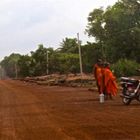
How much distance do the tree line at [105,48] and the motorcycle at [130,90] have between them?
28.9m

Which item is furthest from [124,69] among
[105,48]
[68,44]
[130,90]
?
[68,44]

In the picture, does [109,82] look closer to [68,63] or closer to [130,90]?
[130,90]

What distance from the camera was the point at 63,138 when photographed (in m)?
11.1

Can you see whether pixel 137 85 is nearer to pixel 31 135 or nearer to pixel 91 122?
pixel 91 122

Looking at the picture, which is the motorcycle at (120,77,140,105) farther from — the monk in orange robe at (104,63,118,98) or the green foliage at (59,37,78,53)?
the green foliage at (59,37,78,53)

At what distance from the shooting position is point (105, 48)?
74500 millimetres

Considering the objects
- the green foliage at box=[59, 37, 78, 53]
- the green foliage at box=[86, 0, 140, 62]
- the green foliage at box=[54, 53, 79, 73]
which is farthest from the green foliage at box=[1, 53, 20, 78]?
the green foliage at box=[86, 0, 140, 62]

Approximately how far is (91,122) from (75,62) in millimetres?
69094

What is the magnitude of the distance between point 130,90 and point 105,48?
177ft

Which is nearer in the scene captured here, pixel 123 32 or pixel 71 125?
pixel 71 125

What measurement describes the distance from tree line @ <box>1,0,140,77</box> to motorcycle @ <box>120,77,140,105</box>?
2885 centimetres

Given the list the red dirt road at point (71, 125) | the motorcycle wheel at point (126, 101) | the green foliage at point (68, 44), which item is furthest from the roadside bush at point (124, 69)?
the green foliage at point (68, 44)

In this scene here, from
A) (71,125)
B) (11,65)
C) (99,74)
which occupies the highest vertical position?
(11,65)

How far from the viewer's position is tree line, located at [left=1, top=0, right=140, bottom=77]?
214 ft
